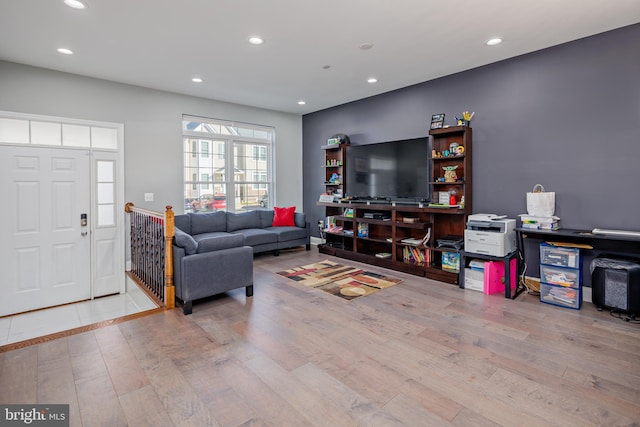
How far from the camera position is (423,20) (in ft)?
10.3

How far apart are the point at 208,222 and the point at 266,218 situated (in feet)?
3.86

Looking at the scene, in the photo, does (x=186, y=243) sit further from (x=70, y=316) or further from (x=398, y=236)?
(x=398, y=236)

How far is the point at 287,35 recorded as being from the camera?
3.44m

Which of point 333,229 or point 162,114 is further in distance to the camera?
point 333,229

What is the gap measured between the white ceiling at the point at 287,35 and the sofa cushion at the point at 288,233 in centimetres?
261

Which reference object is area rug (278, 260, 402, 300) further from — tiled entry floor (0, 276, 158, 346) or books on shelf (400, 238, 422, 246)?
tiled entry floor (0, 276, 158, 346)

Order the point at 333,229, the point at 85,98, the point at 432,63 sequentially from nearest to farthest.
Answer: the point at 432,63 → the point at 85,98 → the point at 333,229

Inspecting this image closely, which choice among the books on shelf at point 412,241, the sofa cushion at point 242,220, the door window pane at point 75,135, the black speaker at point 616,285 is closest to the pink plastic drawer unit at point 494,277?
the black speaker at point 616,285

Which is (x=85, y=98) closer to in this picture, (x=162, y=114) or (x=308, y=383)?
(x=162, y=114)

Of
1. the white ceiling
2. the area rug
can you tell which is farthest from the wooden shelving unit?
the white ceiling

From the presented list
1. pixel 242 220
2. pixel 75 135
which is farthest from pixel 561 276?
pixel 75 135

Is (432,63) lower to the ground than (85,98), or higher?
higher

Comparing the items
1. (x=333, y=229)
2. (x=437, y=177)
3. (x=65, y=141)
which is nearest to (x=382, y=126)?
(x=437, y=177)

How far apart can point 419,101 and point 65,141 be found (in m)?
5.07
